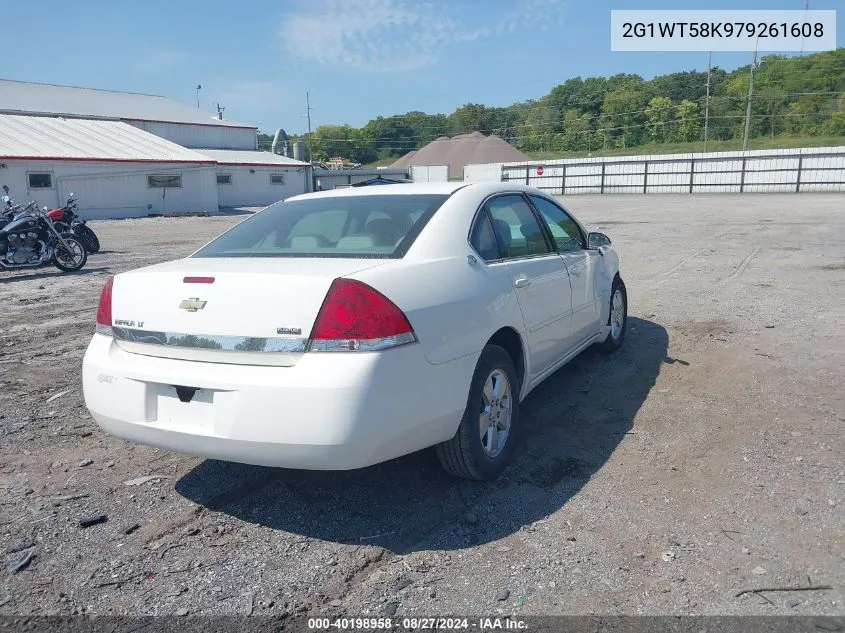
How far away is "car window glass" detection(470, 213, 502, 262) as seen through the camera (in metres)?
3.98

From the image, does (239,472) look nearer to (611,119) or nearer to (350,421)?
(350,421)

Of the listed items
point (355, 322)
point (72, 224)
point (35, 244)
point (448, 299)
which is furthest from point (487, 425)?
point (72, 224)

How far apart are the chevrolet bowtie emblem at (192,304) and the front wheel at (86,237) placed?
1276 centimetres

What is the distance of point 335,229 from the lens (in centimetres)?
407

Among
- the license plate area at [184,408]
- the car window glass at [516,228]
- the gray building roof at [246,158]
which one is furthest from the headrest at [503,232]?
the gray building roof at [246,158]

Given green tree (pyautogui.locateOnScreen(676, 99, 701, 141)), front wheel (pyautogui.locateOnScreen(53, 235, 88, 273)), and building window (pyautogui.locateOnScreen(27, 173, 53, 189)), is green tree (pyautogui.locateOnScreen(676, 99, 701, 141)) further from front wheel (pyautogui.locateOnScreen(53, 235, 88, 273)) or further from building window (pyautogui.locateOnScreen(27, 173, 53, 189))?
front wheel (pyautogui.locateOnScreen(53, 235, 88, 273))

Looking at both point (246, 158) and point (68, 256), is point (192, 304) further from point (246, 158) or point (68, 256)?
point (246, 158)

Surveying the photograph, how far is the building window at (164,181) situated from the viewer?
3212 centimetres

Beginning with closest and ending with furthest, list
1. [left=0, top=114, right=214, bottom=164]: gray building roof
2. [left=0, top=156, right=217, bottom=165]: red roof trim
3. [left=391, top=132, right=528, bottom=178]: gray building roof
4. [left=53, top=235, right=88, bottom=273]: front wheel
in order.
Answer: [left=53, top=235, right=88, bottom=273]: front wheel < [left=0, top=156, right=217, bottom=165]: red roof trim < [left=0, top=114, right=214, bottom=164]: gray building roof < [left=391, top=132, right=528, bottom=178]: gray building roof

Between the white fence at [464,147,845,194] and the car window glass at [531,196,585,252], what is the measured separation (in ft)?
135

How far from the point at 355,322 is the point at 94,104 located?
44.0 m

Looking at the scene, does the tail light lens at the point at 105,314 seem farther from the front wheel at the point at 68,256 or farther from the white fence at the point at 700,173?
the white fence at the point at 700,173

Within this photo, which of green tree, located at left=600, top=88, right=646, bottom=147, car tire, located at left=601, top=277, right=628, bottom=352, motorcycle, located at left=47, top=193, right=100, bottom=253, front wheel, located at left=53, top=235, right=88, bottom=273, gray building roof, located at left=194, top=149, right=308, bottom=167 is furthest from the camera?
green tree, located at left=600, top=88, right=646, bottom=147

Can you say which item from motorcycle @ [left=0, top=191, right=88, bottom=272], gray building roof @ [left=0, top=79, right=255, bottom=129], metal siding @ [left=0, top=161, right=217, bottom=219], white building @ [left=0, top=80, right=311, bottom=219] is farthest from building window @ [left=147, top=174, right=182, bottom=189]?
motorcycle @ [left=0, top=191, right=88, bottom=272]
